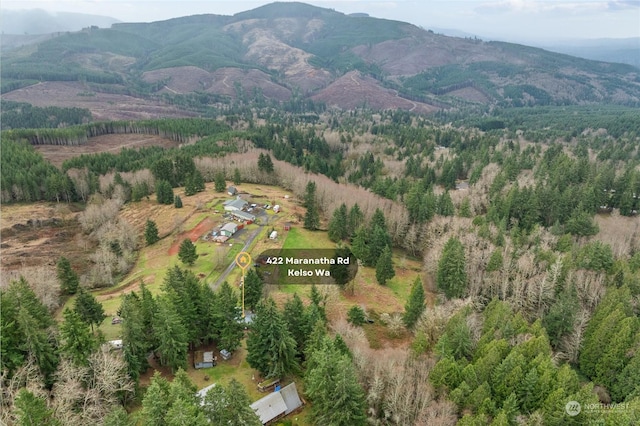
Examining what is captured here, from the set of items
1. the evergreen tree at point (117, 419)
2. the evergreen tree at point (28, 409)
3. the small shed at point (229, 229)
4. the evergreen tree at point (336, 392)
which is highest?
the evergreen tree at point (28, 409)

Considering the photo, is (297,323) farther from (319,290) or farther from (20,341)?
(20,341)

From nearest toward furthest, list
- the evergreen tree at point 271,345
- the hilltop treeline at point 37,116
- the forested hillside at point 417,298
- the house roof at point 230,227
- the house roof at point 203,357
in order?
the forested hillside at point 417,298, the evergreen tree at point 271,345, the house roof at point 203,357, the house roof at point 230,227, the hilltop treeline at point 37,116

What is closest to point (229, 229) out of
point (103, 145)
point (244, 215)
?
point (244, 215)

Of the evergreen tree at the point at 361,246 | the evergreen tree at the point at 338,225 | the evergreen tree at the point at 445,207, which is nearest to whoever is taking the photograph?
the evergreen tree at the point at 361,246

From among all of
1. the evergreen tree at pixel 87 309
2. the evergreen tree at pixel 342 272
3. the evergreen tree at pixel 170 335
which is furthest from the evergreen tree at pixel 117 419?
the evergreen tree at pixel 342 272

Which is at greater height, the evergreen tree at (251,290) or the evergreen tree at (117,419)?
the evergreen tree at (117,419)

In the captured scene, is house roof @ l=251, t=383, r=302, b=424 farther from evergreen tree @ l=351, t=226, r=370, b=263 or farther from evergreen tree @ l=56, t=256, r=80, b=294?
evergreen tree @ l=56, t=256, r=80, b=294

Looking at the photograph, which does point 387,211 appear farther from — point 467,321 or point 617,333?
point 617,333

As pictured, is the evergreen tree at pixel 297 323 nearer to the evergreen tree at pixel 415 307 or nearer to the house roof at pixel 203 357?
the house roof at pixel 203 357
